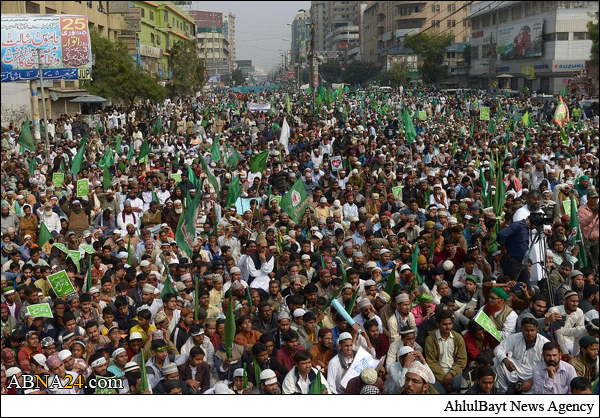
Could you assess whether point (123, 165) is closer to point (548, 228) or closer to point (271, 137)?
point (271, 137)

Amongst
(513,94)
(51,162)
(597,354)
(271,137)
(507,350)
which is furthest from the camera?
(513,94)

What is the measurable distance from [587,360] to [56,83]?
35869 millimetres

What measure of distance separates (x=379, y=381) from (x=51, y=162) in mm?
14249

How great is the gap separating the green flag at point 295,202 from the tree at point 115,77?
2648 centimetres

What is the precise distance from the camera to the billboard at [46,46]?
29.3m

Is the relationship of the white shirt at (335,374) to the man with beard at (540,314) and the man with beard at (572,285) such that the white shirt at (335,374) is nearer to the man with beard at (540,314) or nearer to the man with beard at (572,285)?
the man with beard at (540,314)

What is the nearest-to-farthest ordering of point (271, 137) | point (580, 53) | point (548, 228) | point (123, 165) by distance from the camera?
point (548, 228)
point (123, 165)
point (271, 137)
point (580, 53)

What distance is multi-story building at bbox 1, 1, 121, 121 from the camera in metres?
32.3

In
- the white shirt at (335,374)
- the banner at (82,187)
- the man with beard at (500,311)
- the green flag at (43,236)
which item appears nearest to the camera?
the white shirt at (335,374)

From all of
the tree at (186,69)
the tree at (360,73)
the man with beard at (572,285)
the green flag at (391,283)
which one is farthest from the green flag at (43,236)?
the tree at (360,73)

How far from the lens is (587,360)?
5609mm

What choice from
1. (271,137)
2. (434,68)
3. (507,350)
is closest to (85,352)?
(507,350)

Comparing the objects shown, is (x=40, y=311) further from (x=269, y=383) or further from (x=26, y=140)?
(x=26, y=140)

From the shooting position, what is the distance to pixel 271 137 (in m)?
21.5
